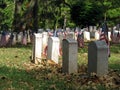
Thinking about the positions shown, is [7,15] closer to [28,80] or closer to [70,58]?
[70,58]

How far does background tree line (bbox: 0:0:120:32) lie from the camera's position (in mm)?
35250

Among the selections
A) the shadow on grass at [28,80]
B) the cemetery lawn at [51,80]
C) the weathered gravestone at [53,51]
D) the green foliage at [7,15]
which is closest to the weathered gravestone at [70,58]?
the cemetery lawn at [51,80]

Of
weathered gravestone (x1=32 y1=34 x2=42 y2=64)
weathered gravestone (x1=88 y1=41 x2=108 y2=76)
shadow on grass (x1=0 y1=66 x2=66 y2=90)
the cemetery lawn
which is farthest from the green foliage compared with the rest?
weathered gravestone (x1=88 y1=41 x2=108 y2=76)

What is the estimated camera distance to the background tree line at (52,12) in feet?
116

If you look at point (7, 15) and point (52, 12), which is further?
point (7, 15)

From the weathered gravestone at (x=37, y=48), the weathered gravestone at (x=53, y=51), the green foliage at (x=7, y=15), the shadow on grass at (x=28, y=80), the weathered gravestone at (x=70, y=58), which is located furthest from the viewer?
the green foliage at (x=7, y=15)

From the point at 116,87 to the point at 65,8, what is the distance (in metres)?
49.4

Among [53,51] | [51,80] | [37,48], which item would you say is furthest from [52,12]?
[51,80]

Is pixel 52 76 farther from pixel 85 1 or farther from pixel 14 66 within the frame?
pixel 85 1

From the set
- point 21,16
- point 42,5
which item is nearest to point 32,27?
point 21,16

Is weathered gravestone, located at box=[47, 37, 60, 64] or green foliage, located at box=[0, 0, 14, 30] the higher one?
green foliage, located at box=[0, 0, 14, 30]

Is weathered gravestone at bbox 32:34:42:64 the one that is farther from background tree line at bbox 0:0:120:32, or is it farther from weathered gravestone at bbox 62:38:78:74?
background tree line at bbox 0:0:120:32

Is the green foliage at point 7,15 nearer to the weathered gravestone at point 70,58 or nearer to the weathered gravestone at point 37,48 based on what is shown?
the weathered gravestone at point 37,48

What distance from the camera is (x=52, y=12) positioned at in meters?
47.0
